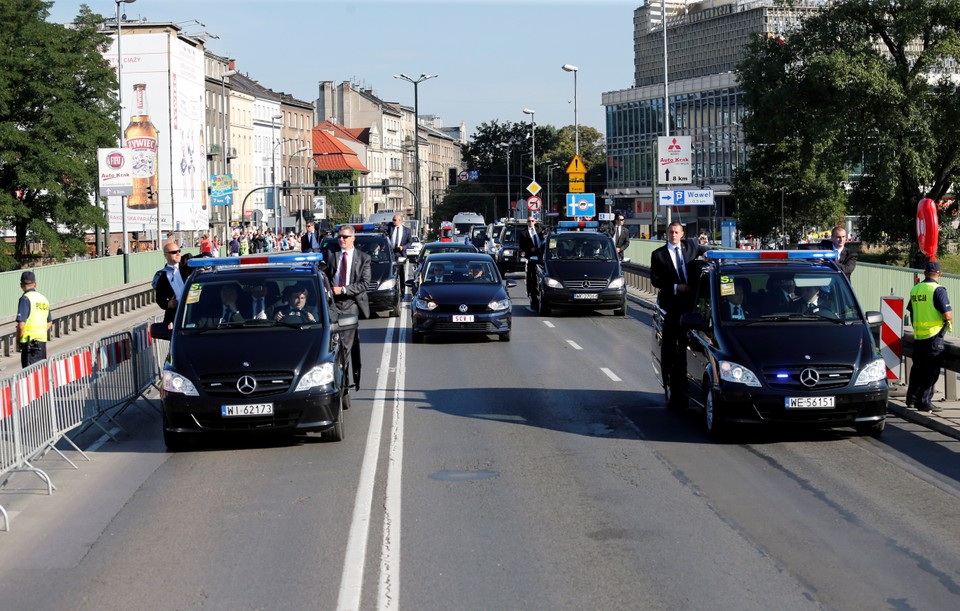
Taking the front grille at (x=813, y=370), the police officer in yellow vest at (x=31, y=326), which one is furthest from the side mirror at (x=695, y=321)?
the police officer in yellow vest at (x=31, y=326)

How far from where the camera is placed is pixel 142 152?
4097 centimetres

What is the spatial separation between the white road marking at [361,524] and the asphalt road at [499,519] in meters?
0.02

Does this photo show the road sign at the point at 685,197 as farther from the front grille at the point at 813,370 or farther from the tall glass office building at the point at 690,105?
the tall glass office building at the point at 690,105

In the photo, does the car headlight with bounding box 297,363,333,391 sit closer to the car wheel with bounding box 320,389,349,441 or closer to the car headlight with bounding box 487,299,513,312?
the car wheel with bounding box 320,389,349,441

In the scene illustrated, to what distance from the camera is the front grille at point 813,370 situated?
39.6 ft

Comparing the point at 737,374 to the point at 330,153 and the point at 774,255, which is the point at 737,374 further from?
the point at 330,153

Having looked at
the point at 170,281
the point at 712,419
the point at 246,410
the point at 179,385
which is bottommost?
the point at 712,419

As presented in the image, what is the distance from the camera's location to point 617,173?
133 m

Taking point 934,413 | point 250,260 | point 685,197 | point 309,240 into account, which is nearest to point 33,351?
point 250,260

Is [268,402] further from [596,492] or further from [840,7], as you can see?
[840,7]

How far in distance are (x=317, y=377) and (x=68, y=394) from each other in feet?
7.62

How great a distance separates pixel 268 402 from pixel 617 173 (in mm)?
122354

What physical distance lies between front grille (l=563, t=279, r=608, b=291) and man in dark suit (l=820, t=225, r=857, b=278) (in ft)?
30.5

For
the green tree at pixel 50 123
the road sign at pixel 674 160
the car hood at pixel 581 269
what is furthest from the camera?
the green tree at pixel 50 123
